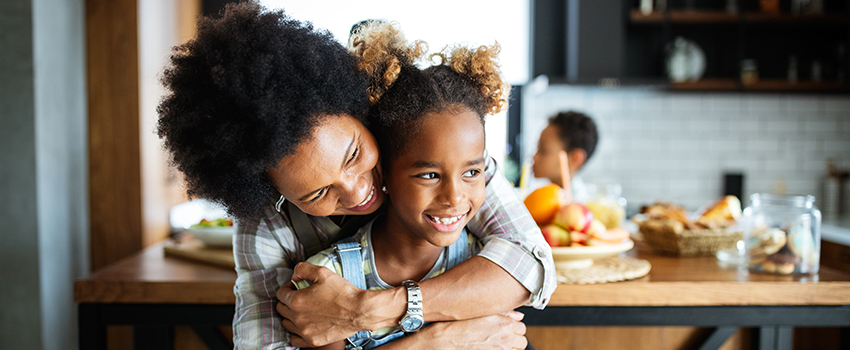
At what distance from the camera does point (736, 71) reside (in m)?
3.49

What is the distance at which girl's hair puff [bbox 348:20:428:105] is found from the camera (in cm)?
79

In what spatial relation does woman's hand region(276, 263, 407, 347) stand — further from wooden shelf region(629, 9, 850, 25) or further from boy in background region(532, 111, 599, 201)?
wooden shelf region(629, 9, 850, 25)

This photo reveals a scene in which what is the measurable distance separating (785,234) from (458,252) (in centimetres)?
81

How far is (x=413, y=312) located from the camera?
82 cm

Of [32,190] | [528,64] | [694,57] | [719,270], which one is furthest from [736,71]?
[32,190]

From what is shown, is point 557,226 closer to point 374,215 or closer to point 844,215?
point 374,215

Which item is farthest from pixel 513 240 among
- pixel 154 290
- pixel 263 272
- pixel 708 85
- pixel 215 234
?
pixel 708 85

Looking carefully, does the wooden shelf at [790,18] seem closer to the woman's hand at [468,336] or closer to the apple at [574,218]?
the apple at [574,218]

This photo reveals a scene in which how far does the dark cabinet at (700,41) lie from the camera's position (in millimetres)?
3131

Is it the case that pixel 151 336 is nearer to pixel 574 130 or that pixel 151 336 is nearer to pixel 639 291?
pixel 639 291

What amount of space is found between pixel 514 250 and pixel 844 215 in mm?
3392

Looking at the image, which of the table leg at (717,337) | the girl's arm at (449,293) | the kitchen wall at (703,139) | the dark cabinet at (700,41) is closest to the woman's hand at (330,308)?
the girl's arm at (449,293)

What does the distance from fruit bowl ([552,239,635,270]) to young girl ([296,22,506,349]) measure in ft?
1.44

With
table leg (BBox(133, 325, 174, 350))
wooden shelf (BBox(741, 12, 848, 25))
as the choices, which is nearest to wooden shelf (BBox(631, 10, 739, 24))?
wooden shelf (BBox(741, 12, 848, 25))
